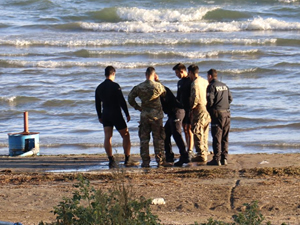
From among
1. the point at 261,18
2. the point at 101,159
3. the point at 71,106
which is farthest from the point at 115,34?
the point at 101,159

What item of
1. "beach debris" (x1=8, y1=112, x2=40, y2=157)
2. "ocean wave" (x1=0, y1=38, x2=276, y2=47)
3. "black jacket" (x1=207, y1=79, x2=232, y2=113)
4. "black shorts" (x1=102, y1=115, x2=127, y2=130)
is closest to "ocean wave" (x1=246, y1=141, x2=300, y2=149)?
"black jacket" (x1=207, y1=79, x2=232, y2=113)

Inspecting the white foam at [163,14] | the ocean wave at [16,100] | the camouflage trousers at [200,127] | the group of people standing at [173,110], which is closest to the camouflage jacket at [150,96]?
the group of people standing at [173,110]

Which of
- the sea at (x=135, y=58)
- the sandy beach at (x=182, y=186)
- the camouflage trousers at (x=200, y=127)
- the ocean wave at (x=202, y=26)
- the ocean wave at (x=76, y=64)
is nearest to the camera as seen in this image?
the sandy beach at (x=182, y=186)

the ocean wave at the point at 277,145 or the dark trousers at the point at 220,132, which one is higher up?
the dark trousers at the point at 220,132

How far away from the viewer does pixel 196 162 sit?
10.3 meters

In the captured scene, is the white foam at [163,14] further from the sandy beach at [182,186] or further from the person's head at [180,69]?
the person's head at [180,69]

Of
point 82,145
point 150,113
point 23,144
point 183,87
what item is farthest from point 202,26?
point 150,113

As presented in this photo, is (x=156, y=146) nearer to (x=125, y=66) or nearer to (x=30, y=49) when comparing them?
(x=125, y=66)

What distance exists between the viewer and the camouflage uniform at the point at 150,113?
9742 mm

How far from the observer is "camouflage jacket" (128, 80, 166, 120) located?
9.73 m

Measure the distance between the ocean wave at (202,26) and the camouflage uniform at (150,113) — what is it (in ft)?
78.2

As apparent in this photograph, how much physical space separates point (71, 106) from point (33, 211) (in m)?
9.63

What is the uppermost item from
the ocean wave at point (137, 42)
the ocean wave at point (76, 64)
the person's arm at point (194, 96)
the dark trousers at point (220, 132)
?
the ocean wave at point (137, 42)

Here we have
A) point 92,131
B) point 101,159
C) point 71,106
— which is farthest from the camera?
point 71,106
